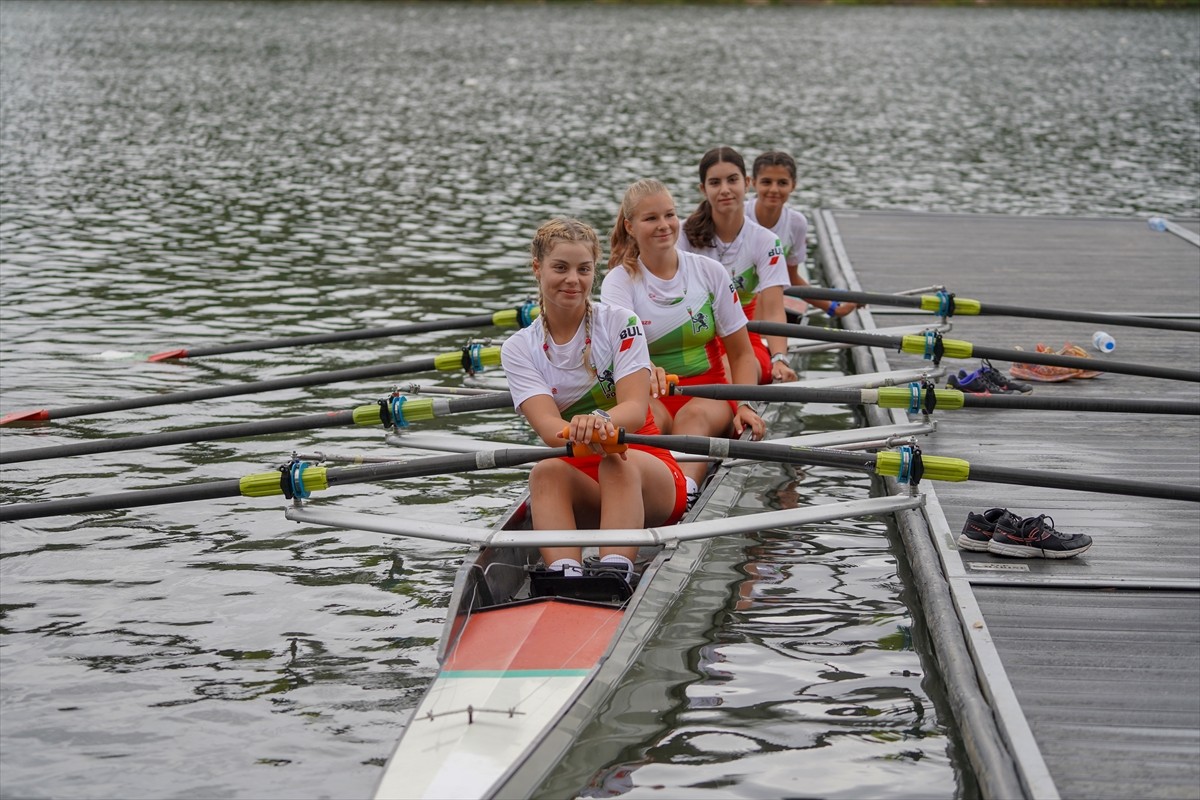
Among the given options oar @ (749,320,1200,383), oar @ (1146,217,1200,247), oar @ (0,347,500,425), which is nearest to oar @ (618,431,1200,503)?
oar @ (749,320,1200,383)

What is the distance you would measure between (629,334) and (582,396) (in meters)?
0.37

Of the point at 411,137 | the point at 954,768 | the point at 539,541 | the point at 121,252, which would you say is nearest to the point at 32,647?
the point at 539,541

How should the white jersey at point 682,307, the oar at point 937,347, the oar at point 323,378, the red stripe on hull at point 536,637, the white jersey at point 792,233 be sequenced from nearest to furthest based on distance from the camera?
1. the red stripe on hull at point 536,637
2. the white jersey at point 682,307
3. the oar at point 937,347
4. the oar at point 323,378
5. the white jersey at point 792,233

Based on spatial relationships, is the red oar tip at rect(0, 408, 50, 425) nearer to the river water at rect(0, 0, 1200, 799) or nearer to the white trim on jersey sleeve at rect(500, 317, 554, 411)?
the river water at rect(0, 0, 1200, 799)

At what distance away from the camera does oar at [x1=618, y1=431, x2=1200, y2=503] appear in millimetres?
5898

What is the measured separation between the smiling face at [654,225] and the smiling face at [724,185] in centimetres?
111

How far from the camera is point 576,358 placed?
6512 mm

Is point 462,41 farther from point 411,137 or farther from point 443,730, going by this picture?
point 443,730

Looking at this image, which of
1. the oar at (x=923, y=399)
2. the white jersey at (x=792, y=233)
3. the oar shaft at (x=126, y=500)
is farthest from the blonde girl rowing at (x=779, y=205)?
the oar shaft at (x=126, y=500)

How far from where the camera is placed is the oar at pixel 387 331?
31.7ft

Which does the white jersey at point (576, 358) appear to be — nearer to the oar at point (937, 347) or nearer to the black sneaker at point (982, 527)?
the black sneaker at point (982, 527)

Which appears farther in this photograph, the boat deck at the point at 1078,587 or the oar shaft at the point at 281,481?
the oar shaft at the point at 281,481

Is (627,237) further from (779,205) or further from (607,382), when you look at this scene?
(779,205)

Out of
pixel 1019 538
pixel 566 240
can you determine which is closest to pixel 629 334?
pixel 566 240
